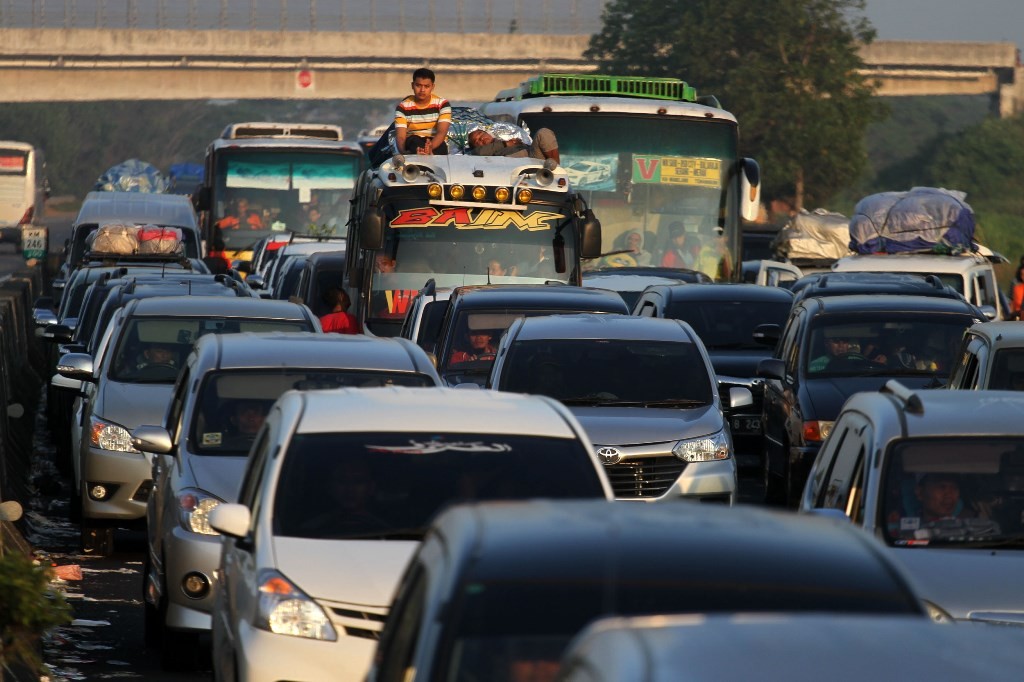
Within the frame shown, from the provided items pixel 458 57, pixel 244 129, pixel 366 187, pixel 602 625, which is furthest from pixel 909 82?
pixel 602 625

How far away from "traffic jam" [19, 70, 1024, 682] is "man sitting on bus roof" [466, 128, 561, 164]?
4cm

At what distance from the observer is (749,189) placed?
78.4 feet

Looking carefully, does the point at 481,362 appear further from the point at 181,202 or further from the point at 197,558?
the point at 181,202

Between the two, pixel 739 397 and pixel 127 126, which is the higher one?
pixel 739 397

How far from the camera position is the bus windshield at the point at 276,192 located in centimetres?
3628

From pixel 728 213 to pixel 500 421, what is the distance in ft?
55.2

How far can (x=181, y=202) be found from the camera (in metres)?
35.3

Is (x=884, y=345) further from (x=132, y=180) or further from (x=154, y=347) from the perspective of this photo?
(x=132, y=180)

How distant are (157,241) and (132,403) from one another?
56.7ft

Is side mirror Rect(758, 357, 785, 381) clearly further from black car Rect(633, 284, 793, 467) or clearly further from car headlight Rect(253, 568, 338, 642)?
car headlight Rect(253, 568, 338, 642)

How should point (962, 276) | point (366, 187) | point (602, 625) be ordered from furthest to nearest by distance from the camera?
point (962, 276), point (366, 187), point (602, 625)

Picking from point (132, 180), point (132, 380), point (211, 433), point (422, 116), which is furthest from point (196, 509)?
point (132, 180)

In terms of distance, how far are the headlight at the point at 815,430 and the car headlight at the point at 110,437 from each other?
16.2 feet

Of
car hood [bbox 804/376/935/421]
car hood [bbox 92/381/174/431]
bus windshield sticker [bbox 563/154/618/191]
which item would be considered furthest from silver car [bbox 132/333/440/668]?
bus windshield sticker [bbox 563/154/618/191]
